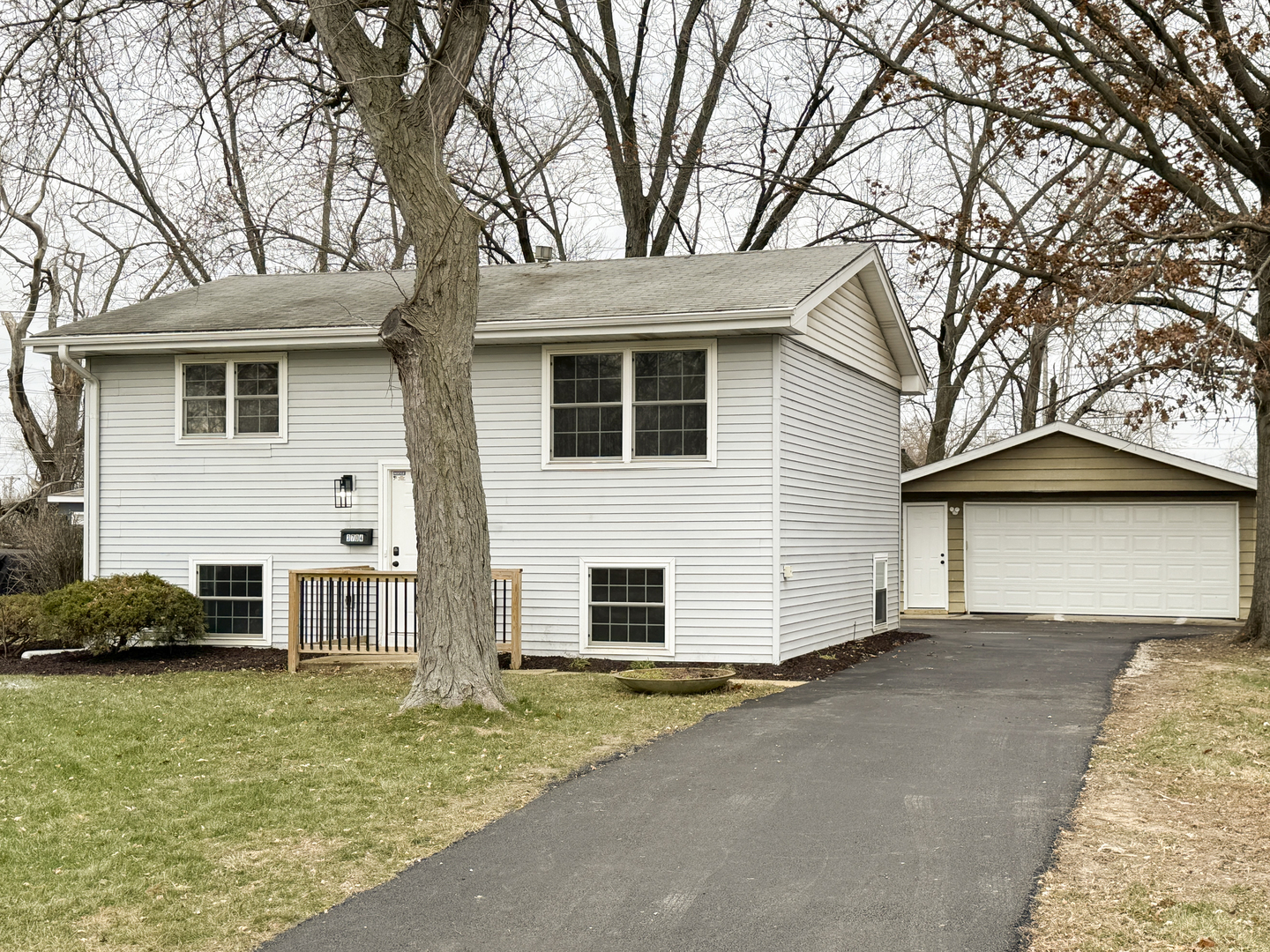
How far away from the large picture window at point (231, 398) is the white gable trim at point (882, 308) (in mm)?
6359

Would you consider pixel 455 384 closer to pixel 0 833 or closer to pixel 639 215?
pixel 0 833

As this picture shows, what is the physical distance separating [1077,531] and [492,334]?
40.2 ft

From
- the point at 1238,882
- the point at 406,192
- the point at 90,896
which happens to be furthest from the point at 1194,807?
the point at 406,192

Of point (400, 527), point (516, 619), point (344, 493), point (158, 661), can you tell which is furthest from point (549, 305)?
point (158, 661)

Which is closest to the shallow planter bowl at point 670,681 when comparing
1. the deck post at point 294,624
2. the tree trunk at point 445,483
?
the tree trunk at point 445,483

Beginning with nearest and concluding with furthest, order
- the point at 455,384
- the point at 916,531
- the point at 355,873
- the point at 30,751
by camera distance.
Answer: the point at 355,873 → the point at 30,751 → the point at 455,384 → the point at 916,531

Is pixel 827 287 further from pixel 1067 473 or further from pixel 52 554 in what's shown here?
pixel 52 554

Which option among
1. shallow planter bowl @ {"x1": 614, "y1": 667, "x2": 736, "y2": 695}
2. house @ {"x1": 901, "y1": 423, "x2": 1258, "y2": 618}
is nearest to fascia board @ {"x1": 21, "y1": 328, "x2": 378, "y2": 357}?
shallow planter bowl @ {"x1": 614, "y1": 667, "x2": 736, "y2": 695}

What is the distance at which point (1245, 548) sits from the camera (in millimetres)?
20359

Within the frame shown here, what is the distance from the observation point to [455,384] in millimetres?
9891

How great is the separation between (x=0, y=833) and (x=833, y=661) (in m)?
9.32

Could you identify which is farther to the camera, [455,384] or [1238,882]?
[455,384]

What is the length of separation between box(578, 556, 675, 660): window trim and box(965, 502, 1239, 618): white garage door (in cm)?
1024

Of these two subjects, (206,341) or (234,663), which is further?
(206,341)
